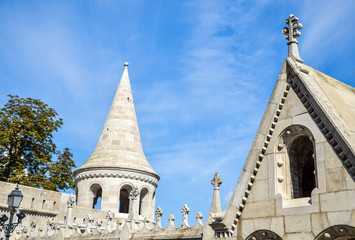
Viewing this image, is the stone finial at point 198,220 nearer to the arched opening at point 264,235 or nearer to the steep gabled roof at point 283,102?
the steep gabled roof at point 283,102

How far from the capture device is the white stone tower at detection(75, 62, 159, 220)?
94.0 feet

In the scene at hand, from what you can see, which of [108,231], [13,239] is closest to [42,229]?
[13,239]

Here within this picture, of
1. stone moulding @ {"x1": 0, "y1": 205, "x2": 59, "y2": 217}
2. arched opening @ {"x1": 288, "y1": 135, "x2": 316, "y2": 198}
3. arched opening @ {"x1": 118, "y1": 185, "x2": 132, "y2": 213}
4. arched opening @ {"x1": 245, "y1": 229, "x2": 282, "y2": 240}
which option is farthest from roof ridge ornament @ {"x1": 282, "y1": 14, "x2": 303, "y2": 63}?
arched opening @ {"x1": 118, "y1": 185, "x2": 132, "y2": 213}

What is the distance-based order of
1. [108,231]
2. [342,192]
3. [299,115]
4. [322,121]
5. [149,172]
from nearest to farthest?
[342,192] < [322,121] < [299,115] < [108,231] < [149,172]

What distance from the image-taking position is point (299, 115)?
10070 millimetres

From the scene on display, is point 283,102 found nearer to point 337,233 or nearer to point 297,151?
point 297,151

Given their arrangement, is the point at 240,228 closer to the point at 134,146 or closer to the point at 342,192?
the point at 342,192

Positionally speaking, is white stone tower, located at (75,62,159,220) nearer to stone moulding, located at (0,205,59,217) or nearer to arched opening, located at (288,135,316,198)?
stone moulding, located at (0,205,59,217)

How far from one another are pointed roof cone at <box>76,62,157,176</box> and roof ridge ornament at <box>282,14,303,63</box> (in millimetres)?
19355

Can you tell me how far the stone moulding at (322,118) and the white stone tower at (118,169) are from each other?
60.8 ft

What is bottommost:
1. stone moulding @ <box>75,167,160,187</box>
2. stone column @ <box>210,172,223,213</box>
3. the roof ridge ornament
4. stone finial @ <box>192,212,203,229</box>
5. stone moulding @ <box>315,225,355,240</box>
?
stone moulding @ <box>315,225,355,240</box>

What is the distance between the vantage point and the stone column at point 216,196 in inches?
460

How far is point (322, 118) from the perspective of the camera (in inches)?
371

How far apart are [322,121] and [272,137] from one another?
1376 millimetres
